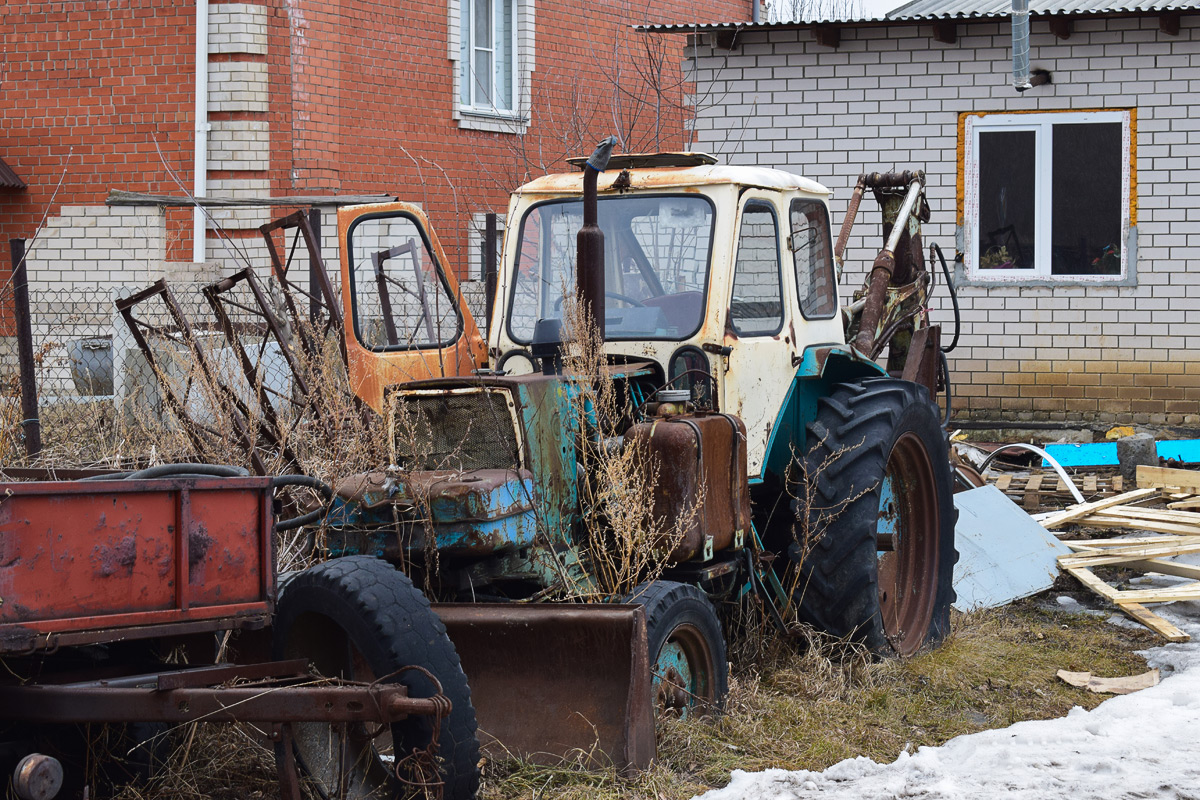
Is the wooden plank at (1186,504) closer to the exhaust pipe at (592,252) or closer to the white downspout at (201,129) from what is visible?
the exhaust pipe at (592,252)

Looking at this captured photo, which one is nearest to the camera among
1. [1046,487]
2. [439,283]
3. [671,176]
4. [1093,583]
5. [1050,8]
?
[671,176]

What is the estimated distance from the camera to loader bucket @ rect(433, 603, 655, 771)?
402 centimetres

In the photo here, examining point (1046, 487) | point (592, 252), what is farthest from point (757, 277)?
point (1046, 487)

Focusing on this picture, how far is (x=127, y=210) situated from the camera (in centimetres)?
1250

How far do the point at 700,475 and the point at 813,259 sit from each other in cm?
162

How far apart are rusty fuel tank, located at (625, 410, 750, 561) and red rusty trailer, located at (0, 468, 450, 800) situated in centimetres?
135

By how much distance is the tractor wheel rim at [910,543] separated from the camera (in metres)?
6.02

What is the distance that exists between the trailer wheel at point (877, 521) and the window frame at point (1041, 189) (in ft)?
19.3

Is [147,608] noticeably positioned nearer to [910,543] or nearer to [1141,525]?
[910,543]

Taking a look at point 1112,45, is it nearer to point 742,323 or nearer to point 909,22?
point 909,22

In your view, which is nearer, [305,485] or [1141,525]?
[305,485]

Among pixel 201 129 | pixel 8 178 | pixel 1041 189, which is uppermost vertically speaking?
pixel 201 129

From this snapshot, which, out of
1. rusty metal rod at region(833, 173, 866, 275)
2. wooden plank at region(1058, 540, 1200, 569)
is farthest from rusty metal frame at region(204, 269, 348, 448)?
wooden plank at region(1058, 540, 1200, 569)

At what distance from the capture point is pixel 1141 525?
8133 mm
